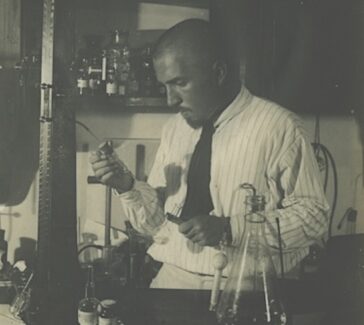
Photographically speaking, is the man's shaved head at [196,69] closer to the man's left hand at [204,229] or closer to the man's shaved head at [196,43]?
the man's shaved head at [196,43]

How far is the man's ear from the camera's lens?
107 centimetres

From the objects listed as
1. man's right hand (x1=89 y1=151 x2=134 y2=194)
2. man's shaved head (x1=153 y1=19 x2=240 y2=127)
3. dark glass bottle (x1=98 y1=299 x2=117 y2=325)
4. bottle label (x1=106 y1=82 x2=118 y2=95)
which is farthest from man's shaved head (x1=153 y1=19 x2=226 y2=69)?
dark glass bottle (x1=98 y1=299 x2=117 y2=325)

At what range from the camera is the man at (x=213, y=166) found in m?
1.05

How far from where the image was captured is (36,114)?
1246mm

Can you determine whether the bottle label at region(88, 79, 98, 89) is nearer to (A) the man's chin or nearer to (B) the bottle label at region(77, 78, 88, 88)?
(B) the bottle label at region(77, 78, 88, 88)

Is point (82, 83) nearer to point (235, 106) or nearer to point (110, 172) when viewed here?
point (110, 172)

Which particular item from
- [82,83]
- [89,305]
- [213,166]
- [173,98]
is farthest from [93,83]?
[89,305]

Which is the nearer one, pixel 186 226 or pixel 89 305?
pixel 89 305

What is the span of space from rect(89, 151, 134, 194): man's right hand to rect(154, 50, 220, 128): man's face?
214 mm

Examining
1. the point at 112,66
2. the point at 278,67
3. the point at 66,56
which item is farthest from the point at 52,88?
the point at 278,67

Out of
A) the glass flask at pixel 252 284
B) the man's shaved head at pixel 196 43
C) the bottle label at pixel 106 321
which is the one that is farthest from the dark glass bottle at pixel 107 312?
the man's shaved head at pixel 196 43

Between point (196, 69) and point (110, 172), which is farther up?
point (196, 69)

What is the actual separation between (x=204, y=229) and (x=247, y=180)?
171mm

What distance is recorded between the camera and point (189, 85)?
1068 mm
